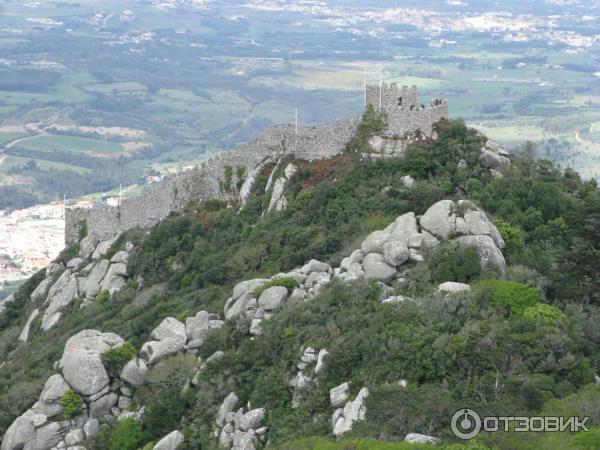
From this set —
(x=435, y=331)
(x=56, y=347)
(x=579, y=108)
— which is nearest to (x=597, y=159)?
(x=579, y=108)

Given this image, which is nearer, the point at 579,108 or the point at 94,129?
the point at 579,108

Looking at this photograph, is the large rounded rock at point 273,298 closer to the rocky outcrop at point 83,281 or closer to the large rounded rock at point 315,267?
the large rounded rock at point 315,267

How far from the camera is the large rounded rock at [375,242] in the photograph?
3512 cm

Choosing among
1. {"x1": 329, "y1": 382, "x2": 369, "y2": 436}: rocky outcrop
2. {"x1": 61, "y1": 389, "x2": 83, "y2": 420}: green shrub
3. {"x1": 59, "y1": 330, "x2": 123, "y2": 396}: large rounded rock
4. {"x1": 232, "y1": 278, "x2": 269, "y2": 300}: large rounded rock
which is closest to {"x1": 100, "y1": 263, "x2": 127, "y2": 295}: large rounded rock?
{"x1": 59, "y1": 330, "x2": 123, "y2": 396}: large rounded rock

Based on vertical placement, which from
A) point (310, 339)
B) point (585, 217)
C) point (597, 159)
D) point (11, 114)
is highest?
point (585, 217)

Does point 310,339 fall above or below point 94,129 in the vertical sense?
above

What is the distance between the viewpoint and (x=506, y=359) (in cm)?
2784

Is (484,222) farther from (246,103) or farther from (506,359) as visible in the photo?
(246,103)

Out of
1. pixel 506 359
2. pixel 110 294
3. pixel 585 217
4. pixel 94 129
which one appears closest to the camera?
pixel 506 359

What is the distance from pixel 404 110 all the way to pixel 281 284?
487 inches

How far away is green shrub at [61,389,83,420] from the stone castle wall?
54.0 feet

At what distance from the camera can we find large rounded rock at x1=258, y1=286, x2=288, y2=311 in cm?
3428

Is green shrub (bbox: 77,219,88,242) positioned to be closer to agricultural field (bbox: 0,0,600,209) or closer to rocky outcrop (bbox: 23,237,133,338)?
rocky outcrop (bbox: 23,237,133,338)

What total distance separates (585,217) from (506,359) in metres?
7.92
